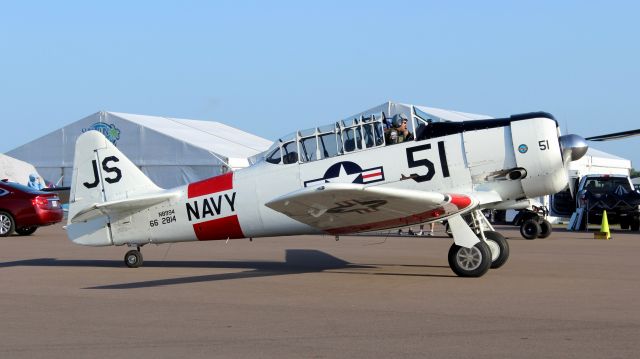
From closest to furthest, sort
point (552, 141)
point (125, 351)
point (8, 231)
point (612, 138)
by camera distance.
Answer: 1. point (125, 351)
2. point (552, 141)
3. point (612, 138)
4. point (8, 231)

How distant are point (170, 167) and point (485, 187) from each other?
29.2 meters

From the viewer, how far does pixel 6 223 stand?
73.9 ft

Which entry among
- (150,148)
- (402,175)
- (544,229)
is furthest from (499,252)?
(150,148)

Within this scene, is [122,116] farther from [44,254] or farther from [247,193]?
[247,193]

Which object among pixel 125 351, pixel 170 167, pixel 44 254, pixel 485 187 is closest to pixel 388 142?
pixel 485 187

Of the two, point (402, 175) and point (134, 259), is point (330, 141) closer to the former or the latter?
point (402, 175)

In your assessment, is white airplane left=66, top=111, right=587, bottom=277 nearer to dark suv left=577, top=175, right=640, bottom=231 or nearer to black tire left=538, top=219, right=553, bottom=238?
black tire left=538, top=219, right=553, bottom=238

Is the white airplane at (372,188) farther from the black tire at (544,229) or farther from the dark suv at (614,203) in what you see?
the dark suv at (614,203)

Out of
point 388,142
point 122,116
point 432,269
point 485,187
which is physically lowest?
point 432,269

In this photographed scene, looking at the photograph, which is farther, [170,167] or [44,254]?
[170,167]

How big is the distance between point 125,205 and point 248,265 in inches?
90.8

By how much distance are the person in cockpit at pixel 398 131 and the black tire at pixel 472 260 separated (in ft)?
5.65

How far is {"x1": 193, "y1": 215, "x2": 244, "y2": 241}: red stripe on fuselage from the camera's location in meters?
12.6

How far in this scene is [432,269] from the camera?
12672 millimetres
